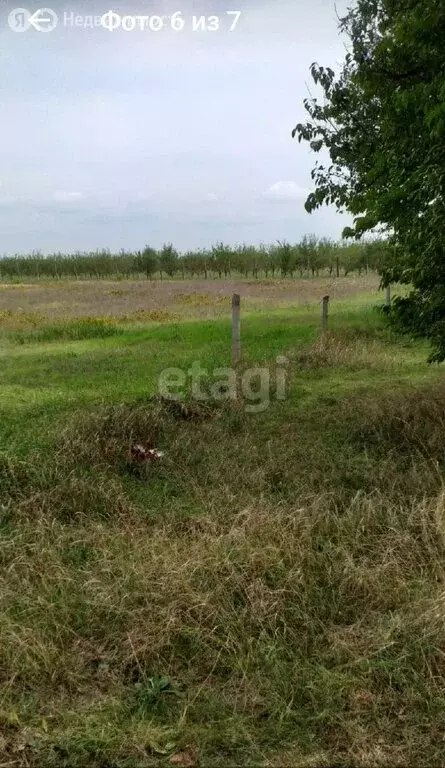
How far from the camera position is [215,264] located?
145ft

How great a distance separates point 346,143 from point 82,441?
14.2ft

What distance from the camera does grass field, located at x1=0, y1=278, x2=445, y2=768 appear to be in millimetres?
2070

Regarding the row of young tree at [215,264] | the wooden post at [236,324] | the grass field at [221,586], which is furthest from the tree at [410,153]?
the row of young tree at [215,264]

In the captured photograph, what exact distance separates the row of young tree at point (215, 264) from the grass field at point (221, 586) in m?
33.9

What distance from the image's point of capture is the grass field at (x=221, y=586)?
6.79 feet

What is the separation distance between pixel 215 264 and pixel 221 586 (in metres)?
42.9

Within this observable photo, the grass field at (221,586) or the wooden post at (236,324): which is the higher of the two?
the wooden post at (236,324)

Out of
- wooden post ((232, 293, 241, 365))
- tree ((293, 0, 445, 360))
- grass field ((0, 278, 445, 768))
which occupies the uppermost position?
tree ((293, 0, 445, 360))

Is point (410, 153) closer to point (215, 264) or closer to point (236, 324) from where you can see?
point (236, 324)

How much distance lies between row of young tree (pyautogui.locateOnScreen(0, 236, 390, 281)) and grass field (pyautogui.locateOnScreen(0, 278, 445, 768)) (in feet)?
111

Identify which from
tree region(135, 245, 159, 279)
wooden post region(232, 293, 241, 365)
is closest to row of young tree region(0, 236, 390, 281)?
tree region(135, 245, 159, 279)

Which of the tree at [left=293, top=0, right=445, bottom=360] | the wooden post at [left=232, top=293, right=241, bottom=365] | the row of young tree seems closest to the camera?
the tree at [left=293, top=0, right=445, bottom=360]

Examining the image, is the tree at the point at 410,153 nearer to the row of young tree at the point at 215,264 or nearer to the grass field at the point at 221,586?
the grass field at the point at 221,586

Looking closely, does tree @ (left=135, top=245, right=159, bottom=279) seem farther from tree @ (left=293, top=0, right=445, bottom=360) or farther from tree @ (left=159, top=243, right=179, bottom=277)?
tree @ (left=293, top=0, right=445, bottom=360)
